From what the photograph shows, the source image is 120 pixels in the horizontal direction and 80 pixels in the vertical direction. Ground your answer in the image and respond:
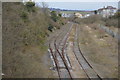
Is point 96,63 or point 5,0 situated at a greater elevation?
point 5,0

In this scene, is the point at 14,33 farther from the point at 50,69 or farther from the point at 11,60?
the point at 50,69

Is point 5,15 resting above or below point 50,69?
above

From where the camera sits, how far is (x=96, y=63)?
16406mm

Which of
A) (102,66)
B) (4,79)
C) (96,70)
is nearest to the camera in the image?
(4,79)

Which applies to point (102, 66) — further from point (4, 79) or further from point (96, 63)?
point (4, 79)

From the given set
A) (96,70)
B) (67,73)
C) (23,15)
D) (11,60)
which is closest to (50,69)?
(67,73)

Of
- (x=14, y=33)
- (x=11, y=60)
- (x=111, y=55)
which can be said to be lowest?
(x=111, y=55)

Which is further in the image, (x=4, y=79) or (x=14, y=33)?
(x=14, y=33)

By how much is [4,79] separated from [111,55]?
1145 centimetres

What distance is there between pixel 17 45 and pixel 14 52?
0.78 m

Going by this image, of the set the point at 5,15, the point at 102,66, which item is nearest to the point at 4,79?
the point at 5,15

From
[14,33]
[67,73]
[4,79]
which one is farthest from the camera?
[67,73]

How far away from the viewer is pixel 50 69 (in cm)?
1412

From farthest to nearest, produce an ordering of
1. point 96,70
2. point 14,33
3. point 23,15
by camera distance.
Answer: point 23,15
point 96,70
point 14,33
